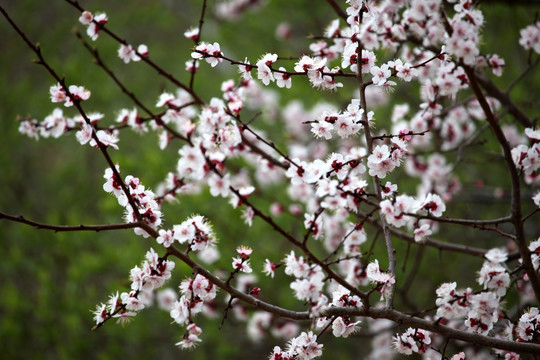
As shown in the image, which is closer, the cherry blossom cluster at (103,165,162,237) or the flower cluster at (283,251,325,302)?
the flower cluster at (283,251,325,302)

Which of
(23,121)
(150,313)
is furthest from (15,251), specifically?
(23,121)

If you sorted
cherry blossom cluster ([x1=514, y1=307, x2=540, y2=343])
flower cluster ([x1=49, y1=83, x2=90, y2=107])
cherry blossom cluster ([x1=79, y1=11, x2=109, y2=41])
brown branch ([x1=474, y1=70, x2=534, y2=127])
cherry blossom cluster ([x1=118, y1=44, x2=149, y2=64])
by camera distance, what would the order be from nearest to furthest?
cherry blossom cluster ([x1=514, y1=307, x2=540, y2=343]) → flower cluster ([x1=49, y1=83, x2=90, y2=107]) → cherry blossom cluster ([x1=79, y1=11, x2=109, y2=41]) → cherry blossom cluster ([x1=118, y1=44, x2=149, y2=64]) → brown branch ([x1=474, y1=70, x2=534, y2=127])

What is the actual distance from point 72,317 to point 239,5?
16.0ft

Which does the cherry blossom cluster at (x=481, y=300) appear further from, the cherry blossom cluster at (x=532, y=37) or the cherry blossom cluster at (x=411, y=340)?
the cherry blossom cluster at (x=532, y=37)

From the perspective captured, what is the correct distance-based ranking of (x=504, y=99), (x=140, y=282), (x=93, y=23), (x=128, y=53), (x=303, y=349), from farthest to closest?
(x=504, y=99), (x=128, y=53), (x=93, y=23), (x=303, y=349), (x=140, y=282)

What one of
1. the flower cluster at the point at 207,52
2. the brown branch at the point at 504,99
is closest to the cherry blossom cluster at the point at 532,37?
the brown branch at the point at 504,99

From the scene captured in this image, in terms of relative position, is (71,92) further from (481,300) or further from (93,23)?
(481,300)

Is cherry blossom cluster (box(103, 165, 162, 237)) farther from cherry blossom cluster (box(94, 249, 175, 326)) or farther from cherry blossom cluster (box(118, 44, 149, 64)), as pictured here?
cherry blossom cluster (box(118, 44, 149, 64))

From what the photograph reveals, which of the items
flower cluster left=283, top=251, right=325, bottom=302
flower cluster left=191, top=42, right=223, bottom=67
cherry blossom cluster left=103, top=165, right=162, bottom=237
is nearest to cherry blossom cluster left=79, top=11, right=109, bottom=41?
flower cluster left=191, top=42, right=223, bottom=67

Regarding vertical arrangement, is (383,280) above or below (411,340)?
above

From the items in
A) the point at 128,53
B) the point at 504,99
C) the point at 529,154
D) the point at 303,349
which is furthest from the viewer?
the point at 504,99

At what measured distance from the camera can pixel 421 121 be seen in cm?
324

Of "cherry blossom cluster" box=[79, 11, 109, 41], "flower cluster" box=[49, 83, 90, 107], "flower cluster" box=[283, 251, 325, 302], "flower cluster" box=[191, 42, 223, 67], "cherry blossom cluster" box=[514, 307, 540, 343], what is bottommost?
"cherry blossom cluster" box=[514, 307, 540, 343]

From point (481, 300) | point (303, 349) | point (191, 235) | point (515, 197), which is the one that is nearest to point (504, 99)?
point (515, 197)
